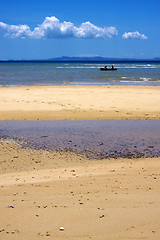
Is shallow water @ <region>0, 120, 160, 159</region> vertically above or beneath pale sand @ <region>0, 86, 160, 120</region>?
beneath

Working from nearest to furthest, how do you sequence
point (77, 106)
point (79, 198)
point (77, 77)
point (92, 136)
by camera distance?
point (79, 198) < point (92, 136) < point (77, 106) < point (77, 77)

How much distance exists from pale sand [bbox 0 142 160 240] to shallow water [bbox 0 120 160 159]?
887 millimetres

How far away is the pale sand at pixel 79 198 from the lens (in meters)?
4.18

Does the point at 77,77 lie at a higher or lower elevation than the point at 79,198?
higher

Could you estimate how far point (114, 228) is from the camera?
4234mm

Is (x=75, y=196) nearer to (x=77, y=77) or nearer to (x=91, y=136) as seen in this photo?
(x=91, y=136)

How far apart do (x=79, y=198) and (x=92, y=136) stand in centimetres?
520

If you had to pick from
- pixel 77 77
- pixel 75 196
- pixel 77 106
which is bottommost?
pixel 75 196

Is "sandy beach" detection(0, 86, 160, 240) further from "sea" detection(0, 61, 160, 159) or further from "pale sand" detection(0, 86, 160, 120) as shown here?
"pale sand" detection(0, 86, 160, 120)

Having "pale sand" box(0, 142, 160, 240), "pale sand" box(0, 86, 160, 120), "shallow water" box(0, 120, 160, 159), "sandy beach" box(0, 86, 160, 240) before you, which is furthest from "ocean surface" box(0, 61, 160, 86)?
"pale sand" box(0, 142, 160, 240)

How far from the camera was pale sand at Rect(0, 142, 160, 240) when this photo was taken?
4.18m

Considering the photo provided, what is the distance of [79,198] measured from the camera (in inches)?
206

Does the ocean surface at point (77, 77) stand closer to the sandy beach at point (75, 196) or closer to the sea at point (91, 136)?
the sea at point (91, 136)

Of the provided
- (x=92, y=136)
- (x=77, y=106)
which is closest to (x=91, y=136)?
(x=92, y=136)
